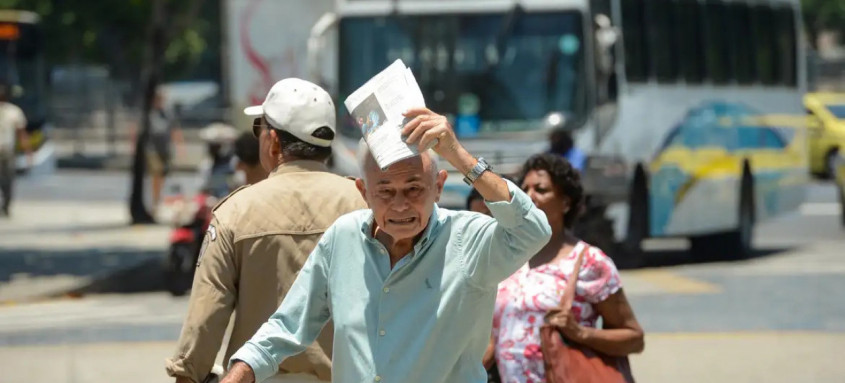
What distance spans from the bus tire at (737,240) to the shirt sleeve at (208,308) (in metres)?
13.8

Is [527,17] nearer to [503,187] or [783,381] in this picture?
[783,381]

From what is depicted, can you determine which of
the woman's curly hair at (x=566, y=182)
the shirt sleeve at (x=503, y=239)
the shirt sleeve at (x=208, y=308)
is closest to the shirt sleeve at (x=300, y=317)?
the shirt sleeve at (x=503, y=239)

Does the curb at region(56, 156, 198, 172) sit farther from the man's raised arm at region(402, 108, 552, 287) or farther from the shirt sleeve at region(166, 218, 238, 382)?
the man's raised arm at region(402, 108, 552, 287)

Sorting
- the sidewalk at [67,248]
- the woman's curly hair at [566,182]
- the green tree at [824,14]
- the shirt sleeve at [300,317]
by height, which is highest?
→ the green tree at [824,14]

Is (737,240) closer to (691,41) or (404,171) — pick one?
(691,41)

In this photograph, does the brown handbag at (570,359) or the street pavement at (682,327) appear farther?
the street pavement at (682,327)

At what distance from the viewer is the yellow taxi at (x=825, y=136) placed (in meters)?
32.9

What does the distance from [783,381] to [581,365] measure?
4.85 metres

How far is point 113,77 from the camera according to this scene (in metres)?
52.8

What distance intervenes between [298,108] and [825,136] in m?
29.3

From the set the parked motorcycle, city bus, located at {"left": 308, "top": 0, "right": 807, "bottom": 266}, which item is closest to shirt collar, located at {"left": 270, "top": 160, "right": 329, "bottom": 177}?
the parked motorcycle

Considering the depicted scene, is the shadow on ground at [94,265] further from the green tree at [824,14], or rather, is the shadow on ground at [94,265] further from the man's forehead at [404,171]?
the green tree at [824,14]

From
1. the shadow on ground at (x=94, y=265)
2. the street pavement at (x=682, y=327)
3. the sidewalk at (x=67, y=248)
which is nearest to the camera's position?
the street pavement at (x=682, y=327)

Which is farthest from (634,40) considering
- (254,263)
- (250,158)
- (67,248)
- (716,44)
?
(254,263)
